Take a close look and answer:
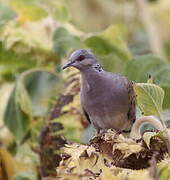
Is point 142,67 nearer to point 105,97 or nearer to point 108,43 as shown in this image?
point 105,97

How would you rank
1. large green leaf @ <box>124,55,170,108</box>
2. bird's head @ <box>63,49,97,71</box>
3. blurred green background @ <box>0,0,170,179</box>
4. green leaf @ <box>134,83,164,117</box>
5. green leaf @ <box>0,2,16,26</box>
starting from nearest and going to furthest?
green leaf @ <box>134,83,164,117</box>, bird's head @ <box>63,49,97,71</box>, large green leaf @ <box>124,55,170,108</box>, blurred green background @ <box>0,0,170,179</box>, green leaf @ <box>0,2,16,26</box>

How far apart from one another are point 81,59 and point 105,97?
0.12 metres

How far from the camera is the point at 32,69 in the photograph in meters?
2.28

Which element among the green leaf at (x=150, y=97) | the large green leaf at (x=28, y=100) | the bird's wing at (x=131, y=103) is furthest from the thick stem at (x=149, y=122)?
the large green leaf at (x=28, y=100)

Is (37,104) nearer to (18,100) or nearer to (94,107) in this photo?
(18,100)

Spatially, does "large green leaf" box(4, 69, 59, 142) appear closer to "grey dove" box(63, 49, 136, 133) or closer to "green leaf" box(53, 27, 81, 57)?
"green leaf" box(53, 27, 81, 57)

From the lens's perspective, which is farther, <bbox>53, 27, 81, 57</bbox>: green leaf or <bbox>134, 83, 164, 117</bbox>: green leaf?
<bbox>53, 27, 81, 57</bbox>: green leaf

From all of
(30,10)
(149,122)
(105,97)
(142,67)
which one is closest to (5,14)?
(30,10)

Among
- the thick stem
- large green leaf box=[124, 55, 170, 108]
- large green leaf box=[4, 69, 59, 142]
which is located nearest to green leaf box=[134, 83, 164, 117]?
the thick stem

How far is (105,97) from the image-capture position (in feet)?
5.66

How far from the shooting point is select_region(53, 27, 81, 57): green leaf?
7.22ft

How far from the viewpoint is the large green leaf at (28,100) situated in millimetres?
2150

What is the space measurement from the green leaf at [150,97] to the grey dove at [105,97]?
43 centimetres

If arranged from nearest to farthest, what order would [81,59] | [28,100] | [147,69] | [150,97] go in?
1. [150,97]
2. [81,59]
3. [147,69]
4. [28,100]
